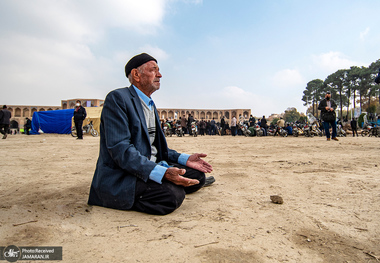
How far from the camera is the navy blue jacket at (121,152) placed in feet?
5.06

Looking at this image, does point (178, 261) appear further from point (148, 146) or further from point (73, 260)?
point (148, 146)

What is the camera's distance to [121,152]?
1524mm

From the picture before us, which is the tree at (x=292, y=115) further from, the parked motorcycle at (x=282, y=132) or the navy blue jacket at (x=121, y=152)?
the navy blue jacket at (x=121, y=152)

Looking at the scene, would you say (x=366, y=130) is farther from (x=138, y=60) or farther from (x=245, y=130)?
(x=138, y=60)

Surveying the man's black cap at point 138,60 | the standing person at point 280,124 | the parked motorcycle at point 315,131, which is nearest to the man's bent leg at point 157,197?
the man's black cap at point 138,60

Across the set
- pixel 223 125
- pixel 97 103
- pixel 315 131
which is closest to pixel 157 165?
pixel 315 131

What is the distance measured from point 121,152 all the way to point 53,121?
62.8 feet

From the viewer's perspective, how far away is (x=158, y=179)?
1.56 metres

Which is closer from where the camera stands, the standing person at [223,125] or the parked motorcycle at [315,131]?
the parked motorcycle at [315,131]

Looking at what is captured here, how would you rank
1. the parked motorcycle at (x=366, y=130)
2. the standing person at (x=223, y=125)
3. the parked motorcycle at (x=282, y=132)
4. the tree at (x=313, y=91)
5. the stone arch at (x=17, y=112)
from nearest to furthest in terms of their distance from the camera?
the parked motorcycle at (x=366, y=130), the parked motorcycle at (x=282, y=132), the standing person at (x=223, y=125), the tree at (x=313, y=91), the stone arch at (x=17, y=112)

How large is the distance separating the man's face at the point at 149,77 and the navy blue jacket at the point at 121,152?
0.19m

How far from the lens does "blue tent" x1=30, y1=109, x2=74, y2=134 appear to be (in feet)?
57.4

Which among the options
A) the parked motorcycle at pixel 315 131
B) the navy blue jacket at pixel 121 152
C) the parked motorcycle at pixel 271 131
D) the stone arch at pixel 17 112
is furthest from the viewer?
the stone arch at pixel 17 112

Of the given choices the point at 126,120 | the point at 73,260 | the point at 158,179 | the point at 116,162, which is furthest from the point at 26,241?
the point at 126,120
